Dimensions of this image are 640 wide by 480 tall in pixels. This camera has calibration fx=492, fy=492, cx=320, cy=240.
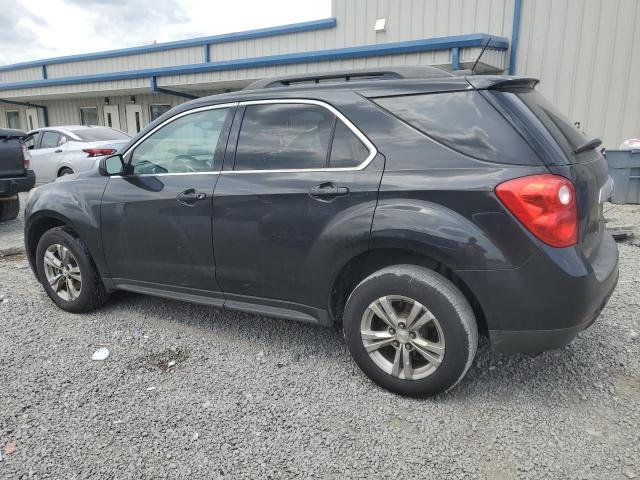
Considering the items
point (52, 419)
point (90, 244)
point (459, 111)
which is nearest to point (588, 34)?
point (459, 111)

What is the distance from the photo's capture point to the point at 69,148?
10445 mm

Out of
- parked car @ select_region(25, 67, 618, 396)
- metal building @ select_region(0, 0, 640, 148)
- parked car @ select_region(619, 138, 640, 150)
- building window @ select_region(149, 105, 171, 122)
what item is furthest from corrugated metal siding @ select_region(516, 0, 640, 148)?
building window @ select_region(149, 105, 171, 122)

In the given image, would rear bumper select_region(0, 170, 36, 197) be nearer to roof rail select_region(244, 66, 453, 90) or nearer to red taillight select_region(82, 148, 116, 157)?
red taillight select_region(82, 148, 116, 157)

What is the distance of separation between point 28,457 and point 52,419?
1.00 ft

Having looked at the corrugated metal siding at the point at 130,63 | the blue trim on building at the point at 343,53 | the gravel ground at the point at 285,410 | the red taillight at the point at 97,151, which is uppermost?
the corrugated metal siding at the point at 130,63

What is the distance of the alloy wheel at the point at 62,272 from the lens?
157 inches

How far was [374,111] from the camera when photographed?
2.77 metres

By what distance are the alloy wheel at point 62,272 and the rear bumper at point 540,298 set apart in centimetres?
309

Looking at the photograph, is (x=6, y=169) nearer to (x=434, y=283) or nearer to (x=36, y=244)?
(x=36, y=244)

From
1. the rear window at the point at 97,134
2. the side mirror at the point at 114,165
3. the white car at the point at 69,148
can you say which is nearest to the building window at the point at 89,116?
the white car at the point at 69,148

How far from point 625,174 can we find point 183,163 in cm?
761

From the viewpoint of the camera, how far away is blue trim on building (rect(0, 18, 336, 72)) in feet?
45.2

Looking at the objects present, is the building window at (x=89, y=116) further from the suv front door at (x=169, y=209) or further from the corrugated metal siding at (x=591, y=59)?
the suv front door at (x=169, y=209)

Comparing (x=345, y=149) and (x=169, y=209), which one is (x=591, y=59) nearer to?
(x=345, y=149)
